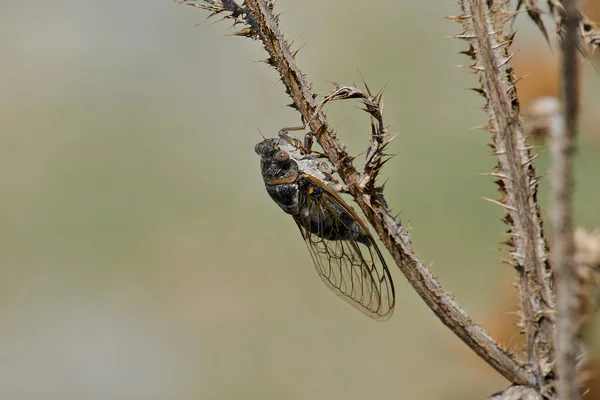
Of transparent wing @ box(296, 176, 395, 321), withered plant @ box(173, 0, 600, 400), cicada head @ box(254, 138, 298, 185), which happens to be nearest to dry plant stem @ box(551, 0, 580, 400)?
withered plant @ box(173, 0, 600, 400)

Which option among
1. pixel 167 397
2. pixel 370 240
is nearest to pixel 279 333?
pixel 167 397

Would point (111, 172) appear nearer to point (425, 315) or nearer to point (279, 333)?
point (279, 333)

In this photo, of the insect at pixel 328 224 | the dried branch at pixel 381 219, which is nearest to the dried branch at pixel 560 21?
the dried branch at pixel 381 219

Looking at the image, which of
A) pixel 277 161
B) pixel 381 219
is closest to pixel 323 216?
pixel 277 161

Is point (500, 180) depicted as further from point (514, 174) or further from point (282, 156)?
point (282, 156)

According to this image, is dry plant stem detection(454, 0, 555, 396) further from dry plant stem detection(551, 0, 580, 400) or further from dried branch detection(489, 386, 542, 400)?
dry plant stem detection(551, 0, 580, 400)
